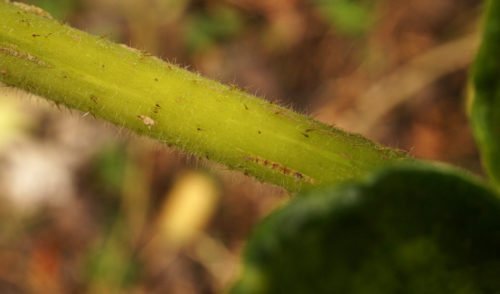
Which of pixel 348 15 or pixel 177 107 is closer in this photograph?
pixel 177 107

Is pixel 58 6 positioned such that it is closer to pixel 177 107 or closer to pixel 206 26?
pixel 206 26

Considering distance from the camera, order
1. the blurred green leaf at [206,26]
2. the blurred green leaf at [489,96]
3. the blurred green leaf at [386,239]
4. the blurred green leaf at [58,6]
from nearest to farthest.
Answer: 1. the blurred green leaf at [386,239]
2. the blurred green leaf at [489,96]
3. the blurred green leaf at [58,6]
4. the blurred green leaf at [206,26]

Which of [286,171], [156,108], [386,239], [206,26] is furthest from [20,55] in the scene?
[206,26]

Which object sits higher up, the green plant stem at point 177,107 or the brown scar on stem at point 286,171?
the green plant stem at point 177,107

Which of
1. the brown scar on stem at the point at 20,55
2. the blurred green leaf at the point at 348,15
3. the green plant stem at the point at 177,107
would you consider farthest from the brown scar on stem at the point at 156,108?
the blurred green leaf at the point at 348,15

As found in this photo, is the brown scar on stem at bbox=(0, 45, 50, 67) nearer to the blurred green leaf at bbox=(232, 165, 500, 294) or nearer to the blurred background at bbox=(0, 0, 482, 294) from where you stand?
the blurred green leaf at bbox=(232, 165, 500, 294)

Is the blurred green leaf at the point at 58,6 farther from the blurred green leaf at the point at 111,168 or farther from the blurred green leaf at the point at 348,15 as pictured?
the blurred green leaf at the point at 348,15

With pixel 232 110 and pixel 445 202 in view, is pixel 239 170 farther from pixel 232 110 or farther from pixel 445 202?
pixel 445 202
